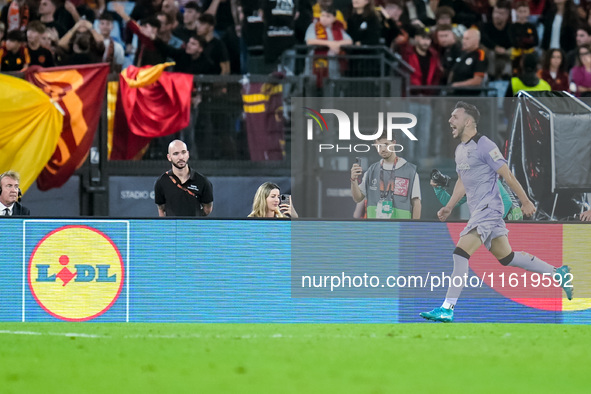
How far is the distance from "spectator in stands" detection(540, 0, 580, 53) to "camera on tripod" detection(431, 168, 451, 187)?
18.4 feet

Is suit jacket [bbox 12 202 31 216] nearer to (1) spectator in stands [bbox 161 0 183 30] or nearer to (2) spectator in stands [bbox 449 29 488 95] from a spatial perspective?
(1) spectator in stands [bbox 161 0 183 30]

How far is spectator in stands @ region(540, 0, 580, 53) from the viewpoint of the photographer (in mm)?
15453

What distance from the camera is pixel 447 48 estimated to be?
48.3 feet

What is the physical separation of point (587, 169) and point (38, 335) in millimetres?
5736

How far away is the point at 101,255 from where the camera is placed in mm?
10531

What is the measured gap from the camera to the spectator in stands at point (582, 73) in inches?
558

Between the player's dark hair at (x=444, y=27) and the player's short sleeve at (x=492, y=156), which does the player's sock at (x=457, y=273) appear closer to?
the player's short sleeve at (x=492, y=156)

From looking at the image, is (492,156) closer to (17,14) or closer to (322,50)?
(322,50)

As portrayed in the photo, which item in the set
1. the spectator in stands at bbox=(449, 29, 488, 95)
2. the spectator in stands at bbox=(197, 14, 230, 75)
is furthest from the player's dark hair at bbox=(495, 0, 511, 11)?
the spectator in stands at bbox=(197, 14, 230, 75)

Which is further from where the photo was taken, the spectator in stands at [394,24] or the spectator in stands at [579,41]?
the spectator in stands at [394,24]

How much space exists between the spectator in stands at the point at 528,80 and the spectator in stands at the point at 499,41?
85cm

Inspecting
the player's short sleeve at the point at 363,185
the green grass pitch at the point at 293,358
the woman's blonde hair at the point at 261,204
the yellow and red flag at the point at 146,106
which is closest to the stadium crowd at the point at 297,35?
the yellow and red flag at the point at 146,106

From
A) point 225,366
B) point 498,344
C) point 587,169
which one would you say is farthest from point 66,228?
point 587,169

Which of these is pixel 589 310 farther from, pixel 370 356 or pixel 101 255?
pixel 101 255
